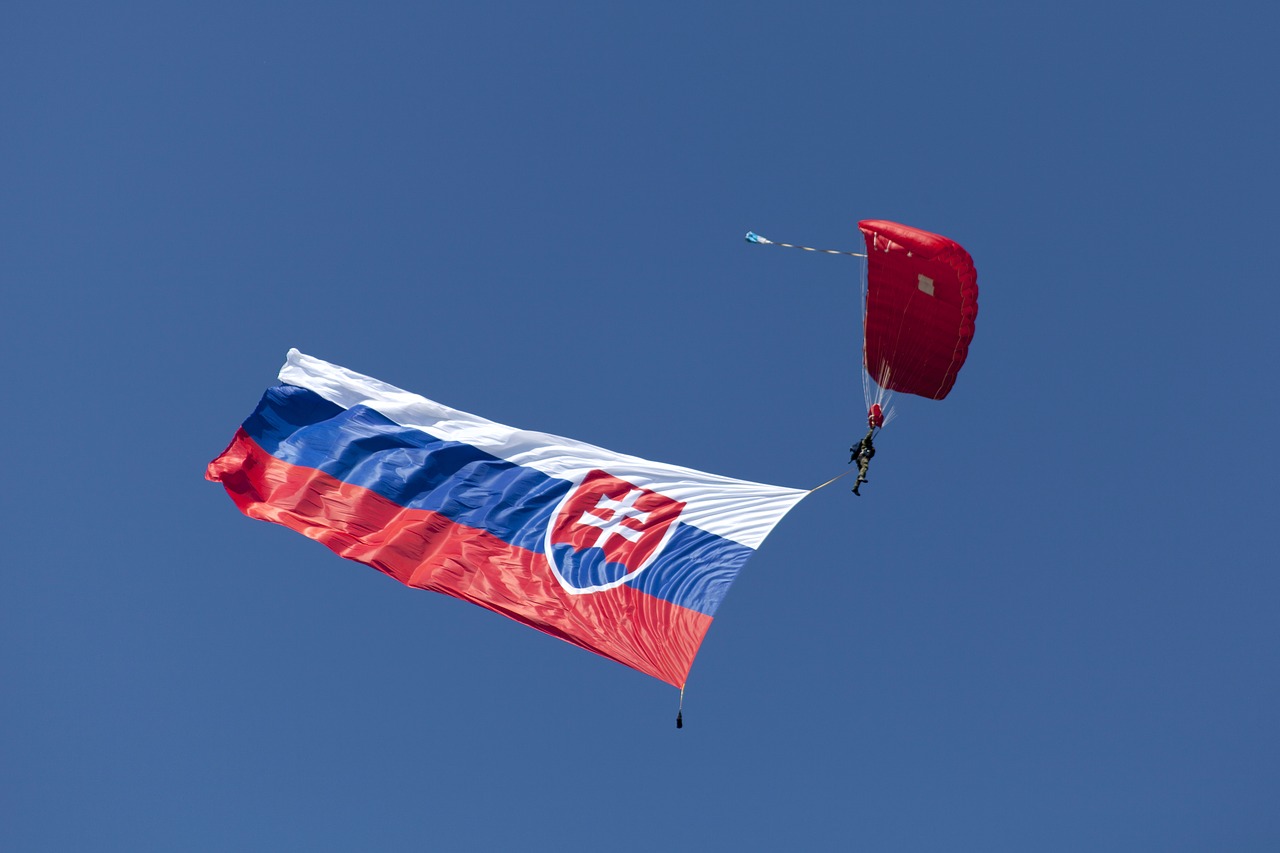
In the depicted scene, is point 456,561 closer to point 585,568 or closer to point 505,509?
point 505,509

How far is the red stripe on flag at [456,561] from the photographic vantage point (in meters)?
15.6

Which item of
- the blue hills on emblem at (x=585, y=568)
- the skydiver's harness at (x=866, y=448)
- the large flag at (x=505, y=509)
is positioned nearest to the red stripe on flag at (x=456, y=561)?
the large flag at (x=505, y=509)

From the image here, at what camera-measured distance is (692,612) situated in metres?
15.7

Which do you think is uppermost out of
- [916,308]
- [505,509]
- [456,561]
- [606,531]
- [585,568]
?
[916,308]

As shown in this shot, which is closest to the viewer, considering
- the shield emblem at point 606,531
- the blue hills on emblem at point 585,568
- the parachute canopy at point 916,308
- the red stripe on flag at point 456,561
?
the red stripe on flag at point 456,561

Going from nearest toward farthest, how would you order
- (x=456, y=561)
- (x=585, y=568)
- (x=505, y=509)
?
1. (x=585, y=568)
2. (x=456, y=561)
3. (x=505, y=509)

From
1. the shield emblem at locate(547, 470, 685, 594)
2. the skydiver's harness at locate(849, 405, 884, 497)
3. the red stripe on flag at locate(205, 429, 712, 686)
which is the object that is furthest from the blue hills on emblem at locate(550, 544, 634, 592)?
the skydiver's harness at locate(849, 405, 884, 497)

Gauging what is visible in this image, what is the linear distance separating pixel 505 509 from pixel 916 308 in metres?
5.98

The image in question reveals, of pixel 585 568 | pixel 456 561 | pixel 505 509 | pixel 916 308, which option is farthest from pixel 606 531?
pixel 916 308

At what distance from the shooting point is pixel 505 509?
18.5m

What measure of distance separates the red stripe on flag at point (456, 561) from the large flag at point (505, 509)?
2 cm

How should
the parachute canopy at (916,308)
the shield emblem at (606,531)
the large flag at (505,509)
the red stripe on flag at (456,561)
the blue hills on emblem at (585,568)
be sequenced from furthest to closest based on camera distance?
the parachute canopy at (916,308) → the shield emblem at (606,531) → the blue hills on emblem at (585,568) → the large flag at (505,509) → the red stripe on flag at (456,561)

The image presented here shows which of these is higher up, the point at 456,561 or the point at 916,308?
the point at 916,308

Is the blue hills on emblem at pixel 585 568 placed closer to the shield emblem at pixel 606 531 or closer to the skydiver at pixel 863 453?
the shield emblem at pixel 606 531
